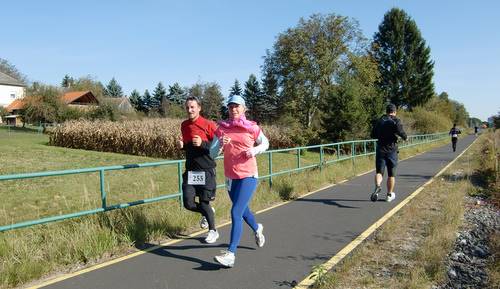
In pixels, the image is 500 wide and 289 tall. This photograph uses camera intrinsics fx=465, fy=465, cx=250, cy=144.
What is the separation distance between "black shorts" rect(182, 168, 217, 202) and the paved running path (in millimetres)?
727

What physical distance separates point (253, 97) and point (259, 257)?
3457 inches

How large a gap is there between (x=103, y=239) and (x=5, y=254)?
1.15m

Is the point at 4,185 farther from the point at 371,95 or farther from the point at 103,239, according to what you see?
the point at 371,95

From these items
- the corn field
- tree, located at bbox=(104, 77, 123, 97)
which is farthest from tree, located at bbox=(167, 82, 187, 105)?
the corn field

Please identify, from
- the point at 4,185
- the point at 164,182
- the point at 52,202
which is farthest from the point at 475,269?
the point at 4,185

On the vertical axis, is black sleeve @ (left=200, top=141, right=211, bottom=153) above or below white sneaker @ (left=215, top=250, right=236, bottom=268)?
above

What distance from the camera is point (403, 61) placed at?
68562mm

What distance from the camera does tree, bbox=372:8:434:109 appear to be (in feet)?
224

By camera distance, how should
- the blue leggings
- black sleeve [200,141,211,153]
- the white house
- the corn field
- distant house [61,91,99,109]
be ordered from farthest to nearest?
the white house → distant house [61,91,99,109] → the corn field → black sleeve [200,141,211,153] → the blue leggings

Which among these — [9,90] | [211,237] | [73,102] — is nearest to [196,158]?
[211,237]

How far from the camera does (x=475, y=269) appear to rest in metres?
5.52

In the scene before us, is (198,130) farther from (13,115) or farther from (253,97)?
(253,97)

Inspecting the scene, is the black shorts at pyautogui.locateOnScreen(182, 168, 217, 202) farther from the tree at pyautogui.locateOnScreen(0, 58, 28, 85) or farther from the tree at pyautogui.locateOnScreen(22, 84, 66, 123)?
the tree at pyautogui.locateOnScreen(0, 58, 28, 85)

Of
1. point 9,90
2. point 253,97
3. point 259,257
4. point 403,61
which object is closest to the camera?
point 259,257
